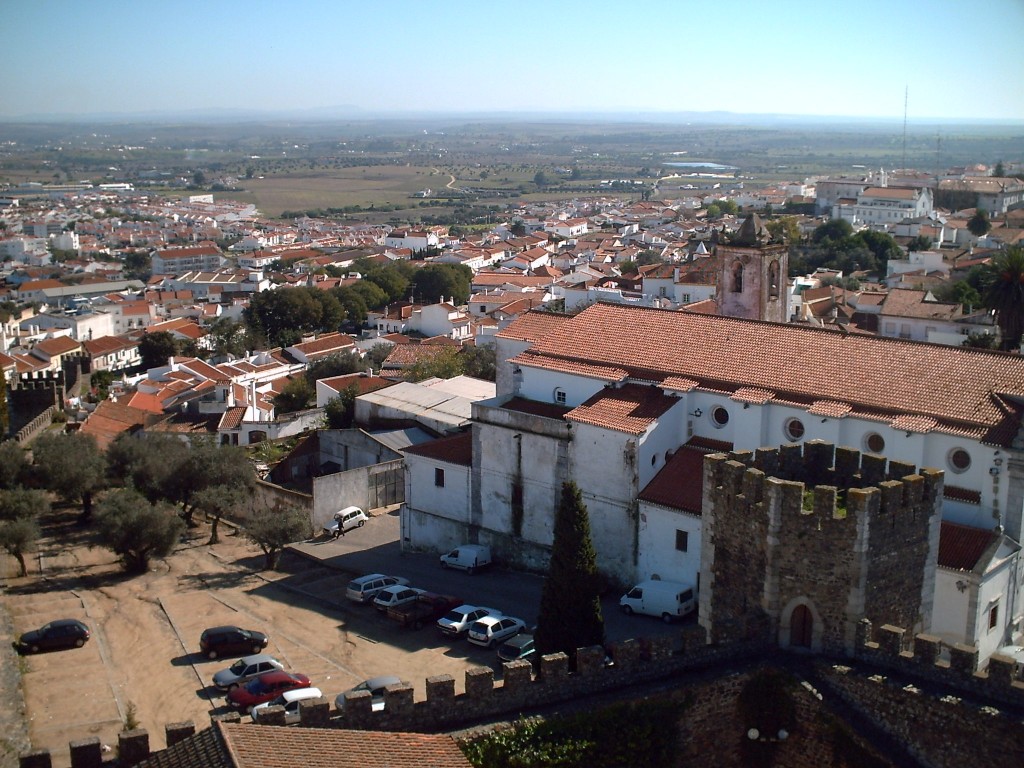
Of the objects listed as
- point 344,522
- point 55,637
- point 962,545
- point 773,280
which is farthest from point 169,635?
point 773,280

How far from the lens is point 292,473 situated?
1204 inches

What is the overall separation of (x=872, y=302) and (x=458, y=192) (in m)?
150

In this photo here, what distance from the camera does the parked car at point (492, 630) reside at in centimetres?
1875

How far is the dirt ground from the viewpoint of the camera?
17.3 metres

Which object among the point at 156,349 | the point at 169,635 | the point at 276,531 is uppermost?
the point at 276,531

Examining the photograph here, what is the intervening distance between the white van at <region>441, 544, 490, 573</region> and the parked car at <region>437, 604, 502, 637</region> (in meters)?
2.90

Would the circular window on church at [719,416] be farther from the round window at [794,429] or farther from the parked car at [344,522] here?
the parked car at [344,522]

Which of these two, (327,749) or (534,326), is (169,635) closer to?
(534,326)

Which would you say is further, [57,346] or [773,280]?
[57,346]

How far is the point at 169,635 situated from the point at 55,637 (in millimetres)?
1948

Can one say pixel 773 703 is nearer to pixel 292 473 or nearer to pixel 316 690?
pixel 316 690

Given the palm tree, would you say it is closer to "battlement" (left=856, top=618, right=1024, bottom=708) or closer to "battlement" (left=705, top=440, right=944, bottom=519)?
"battlement" (left=705, top=440, right=944, bottom=519)

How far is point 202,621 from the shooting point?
69.0 feet

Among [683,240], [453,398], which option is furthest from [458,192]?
[453,398]
